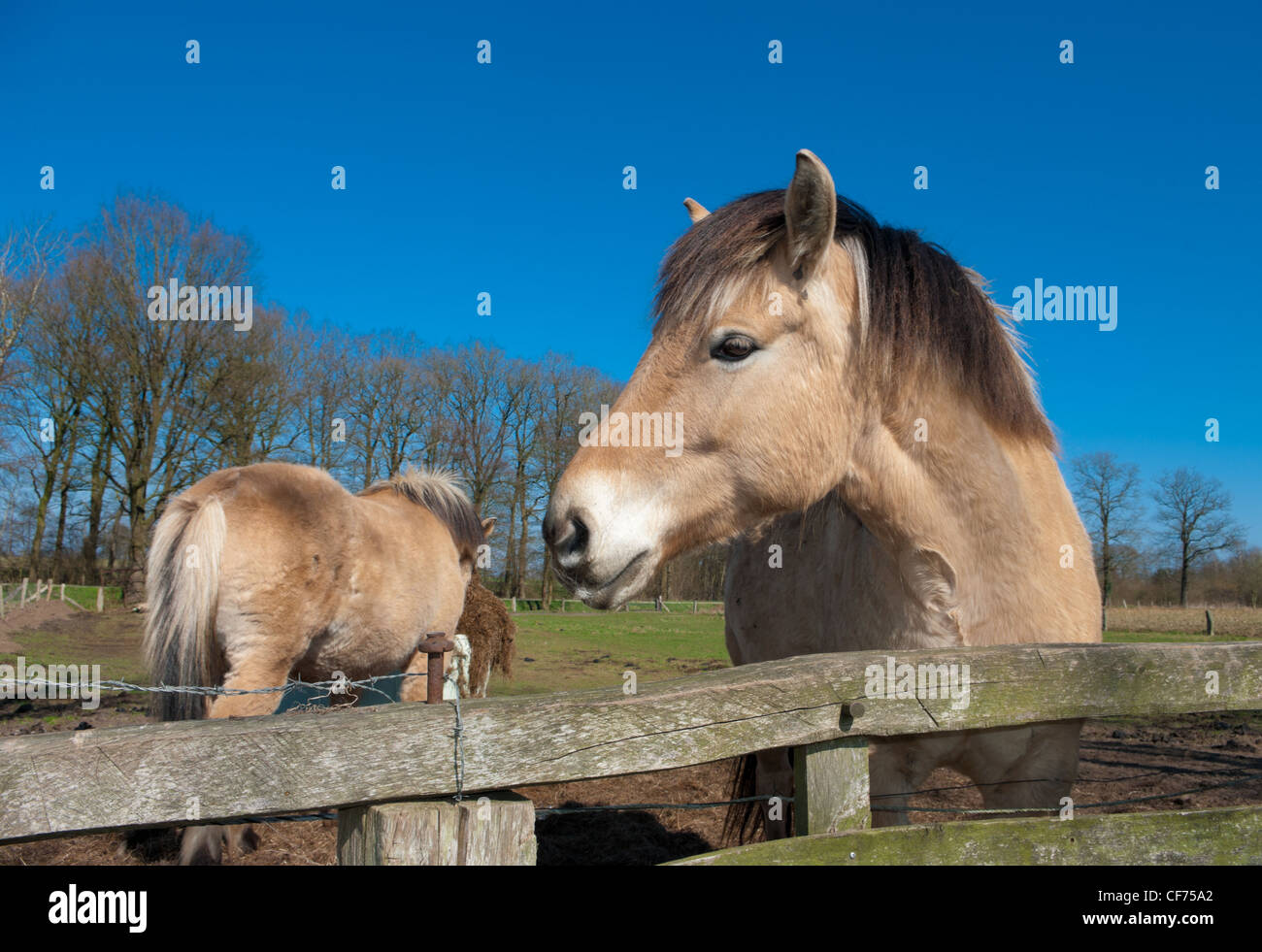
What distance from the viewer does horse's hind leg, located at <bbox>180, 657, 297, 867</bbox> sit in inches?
163

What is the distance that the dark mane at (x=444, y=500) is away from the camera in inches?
288

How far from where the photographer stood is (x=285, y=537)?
16.3 ft

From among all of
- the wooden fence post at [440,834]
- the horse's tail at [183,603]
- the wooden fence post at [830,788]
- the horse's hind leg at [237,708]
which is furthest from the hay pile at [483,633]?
the wooden fence post at [440,834]

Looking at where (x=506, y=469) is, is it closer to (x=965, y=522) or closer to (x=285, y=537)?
(x=285, y=537)

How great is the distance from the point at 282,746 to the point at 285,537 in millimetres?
3893

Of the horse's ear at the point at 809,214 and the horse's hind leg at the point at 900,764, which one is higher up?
the horse's ear at the point at 809,214

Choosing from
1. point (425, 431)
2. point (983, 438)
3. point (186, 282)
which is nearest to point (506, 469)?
point (425, 431)

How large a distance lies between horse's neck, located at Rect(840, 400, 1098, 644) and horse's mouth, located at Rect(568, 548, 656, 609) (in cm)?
79

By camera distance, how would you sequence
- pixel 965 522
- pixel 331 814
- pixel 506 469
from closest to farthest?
pixel 331 814 → pixel 965 522 → pixel 506 469

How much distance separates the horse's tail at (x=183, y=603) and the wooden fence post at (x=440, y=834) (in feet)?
11.6

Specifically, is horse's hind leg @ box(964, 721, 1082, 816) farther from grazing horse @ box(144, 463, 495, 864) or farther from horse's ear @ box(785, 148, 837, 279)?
grazing horse @ box(144, 463, 495, 864)

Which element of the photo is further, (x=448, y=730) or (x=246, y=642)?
(x=246, y=642)

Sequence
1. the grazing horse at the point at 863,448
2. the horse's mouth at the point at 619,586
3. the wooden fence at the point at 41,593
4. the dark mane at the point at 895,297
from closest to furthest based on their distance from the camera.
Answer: the horse's mouth at the point at 619,586 → the grazing horse at the point at 863,448 → the dark mane at the point at 895,297 → the wooden fence at the point at 41,593

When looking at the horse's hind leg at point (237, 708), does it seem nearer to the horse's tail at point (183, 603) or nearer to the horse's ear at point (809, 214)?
the horse's tail at point (183, 603)
